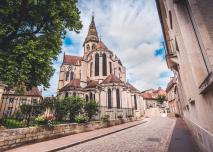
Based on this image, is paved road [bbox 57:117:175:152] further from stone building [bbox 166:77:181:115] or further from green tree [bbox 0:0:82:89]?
stone building [bbox 166:77:181:115]

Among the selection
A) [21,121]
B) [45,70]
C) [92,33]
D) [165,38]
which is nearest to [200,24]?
[45,70]

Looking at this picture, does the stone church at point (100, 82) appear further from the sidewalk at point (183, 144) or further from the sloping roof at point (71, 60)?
the sidewalk at point (183, 144)

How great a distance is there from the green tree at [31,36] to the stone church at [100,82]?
33.7 ft

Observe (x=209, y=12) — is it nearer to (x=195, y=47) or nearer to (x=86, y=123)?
(x=195, y=47)

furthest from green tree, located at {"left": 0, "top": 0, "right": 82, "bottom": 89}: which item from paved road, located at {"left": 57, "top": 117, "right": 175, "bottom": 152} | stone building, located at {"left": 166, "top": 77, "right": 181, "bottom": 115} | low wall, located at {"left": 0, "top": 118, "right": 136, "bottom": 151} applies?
stone building, located at {"left": 166, "top": 77, "right": 181, "bottom": 115}

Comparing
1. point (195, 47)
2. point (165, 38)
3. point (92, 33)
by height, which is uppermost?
point (92, 33)

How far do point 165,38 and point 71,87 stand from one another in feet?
79.1

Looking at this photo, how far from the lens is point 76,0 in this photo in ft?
42.6

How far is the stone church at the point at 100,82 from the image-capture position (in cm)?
3006

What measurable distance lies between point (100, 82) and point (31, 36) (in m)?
27.7

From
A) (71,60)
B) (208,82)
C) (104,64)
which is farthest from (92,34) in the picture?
(208,82)

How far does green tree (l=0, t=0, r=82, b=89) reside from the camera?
8.56 metres

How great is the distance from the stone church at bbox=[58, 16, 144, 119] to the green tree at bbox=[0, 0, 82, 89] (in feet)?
33.7

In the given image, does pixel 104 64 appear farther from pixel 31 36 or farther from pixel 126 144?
pixel 126 144
